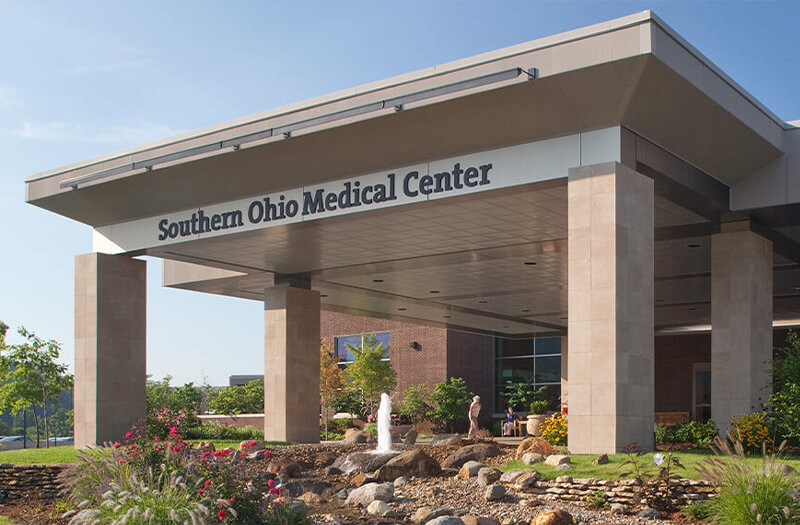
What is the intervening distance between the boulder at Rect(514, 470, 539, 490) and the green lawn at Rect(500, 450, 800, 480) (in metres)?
0.15

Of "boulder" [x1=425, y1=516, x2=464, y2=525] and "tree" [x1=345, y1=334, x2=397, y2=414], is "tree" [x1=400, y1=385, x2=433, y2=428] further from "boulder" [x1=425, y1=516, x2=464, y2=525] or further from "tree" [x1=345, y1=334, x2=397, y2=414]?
"boulder" [x1=425, y1=516, x2=464, y2=525]

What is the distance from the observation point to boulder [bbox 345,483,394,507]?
→ 1479 cm

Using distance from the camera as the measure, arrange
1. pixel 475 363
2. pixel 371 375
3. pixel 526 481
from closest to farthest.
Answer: pixel 526 481
pixel 371 375
pixel 475 363

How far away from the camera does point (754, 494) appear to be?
35.0 feet

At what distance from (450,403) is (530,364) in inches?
316

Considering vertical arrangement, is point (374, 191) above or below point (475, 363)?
above

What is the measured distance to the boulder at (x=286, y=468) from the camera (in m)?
19.2

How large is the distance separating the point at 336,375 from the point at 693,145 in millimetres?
28672

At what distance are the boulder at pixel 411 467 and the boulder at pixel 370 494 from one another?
6.83 ft

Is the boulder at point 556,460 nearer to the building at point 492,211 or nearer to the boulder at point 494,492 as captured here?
the building at point 492,211

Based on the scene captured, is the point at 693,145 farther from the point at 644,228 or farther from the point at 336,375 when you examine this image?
the point at 336,375

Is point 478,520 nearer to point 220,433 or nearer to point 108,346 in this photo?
point 108,346

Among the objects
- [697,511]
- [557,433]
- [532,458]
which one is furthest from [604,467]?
[557,433]

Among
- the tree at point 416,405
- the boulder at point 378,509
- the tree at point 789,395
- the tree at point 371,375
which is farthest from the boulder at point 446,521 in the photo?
the tree at point 416,405
